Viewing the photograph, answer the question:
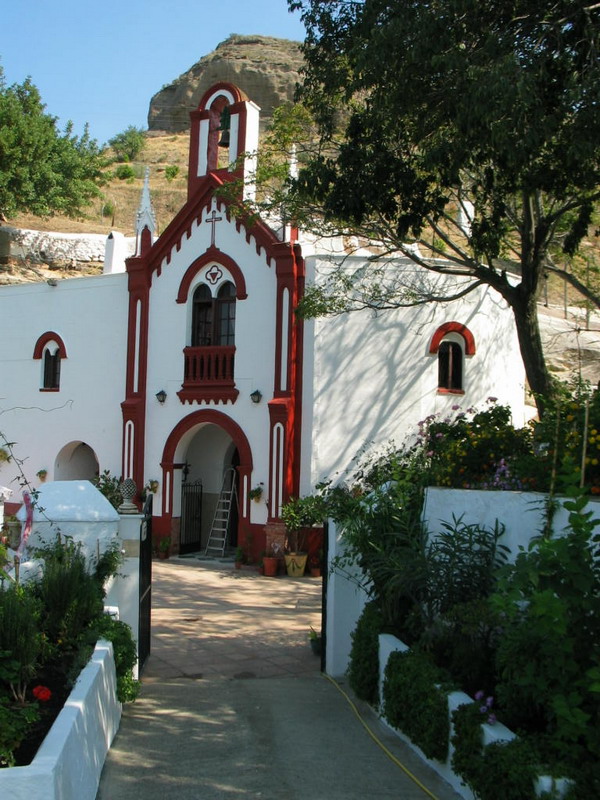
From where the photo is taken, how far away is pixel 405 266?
1723 cm

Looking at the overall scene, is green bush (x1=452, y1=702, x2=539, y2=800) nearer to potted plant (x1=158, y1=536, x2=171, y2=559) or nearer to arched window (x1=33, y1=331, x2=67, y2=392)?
potted plant (x1=158, y1=536, x2=171, y2=559)

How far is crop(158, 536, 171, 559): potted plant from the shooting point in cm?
1830

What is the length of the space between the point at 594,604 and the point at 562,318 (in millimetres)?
21309

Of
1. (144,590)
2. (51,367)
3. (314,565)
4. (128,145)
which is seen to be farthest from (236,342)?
(128,145)

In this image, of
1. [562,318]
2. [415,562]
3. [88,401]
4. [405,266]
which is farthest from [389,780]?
[562,318]

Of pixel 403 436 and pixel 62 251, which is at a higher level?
pixel 62 251

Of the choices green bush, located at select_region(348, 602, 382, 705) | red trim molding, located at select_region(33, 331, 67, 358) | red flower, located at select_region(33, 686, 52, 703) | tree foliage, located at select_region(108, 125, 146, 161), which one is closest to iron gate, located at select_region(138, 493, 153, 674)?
green bush, located at select_region(348, 602, 382, 705)

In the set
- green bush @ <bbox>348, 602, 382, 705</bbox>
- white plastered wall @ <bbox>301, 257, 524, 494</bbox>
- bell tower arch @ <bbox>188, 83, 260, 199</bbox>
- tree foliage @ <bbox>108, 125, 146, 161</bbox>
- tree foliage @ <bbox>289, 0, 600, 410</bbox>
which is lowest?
green bush @ <bbox>348, 602, 382, 705</bbox>

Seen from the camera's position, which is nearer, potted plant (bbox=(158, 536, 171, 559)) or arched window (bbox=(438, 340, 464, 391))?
arched window (bbox=(438, 340, 464, 391))

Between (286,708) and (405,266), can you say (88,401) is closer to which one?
(405,266)

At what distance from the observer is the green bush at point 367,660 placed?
729 cm

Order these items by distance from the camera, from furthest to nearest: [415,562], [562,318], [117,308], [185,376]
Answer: [562,318]
[117,308]
[185,376]
[415,562]

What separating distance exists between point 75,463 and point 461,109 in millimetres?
16240

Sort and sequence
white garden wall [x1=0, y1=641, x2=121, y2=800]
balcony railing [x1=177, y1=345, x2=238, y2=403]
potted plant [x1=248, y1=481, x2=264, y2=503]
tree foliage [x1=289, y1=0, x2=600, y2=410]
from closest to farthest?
white garden wall [x1=0, y1=641, x2=121, y2=800]
tree foliage [x1=289, y1=0, x2=600, y2=410]
potted plant [x1=248, y1=481, x2=264, y2=503]
balcony railing [x1=177, y1=345, x2=238, y2=403]
